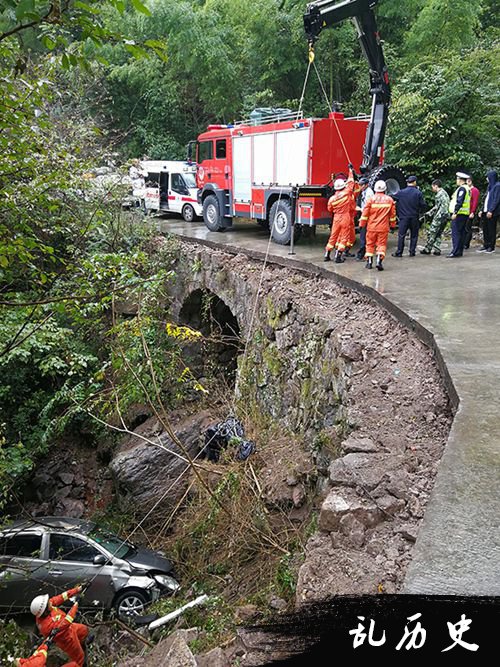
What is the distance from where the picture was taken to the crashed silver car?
6426mm

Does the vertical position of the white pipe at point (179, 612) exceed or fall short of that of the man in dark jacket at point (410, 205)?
it falls short

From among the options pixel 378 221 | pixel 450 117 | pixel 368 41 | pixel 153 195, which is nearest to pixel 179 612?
pixel 378 221

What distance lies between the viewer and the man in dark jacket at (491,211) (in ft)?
32.4

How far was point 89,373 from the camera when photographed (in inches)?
378

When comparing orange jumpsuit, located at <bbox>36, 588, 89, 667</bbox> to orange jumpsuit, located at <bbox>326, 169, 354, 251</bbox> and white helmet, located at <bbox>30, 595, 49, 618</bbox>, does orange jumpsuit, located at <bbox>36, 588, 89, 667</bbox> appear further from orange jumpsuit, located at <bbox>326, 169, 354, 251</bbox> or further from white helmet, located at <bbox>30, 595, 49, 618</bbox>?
orange jumpsuit, located at <bbox>326, 169, 354, 251</bbox>

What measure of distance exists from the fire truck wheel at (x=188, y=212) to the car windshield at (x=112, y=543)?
1151cm

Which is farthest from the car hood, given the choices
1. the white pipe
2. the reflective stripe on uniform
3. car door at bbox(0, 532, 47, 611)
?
the reflective stripe on uniform

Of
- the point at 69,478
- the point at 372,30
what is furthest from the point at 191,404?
the point at 372,30

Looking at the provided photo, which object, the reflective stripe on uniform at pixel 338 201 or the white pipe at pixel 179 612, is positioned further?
the reflective stripe on uniform at pixel 338 201

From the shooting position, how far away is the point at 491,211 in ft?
32.6

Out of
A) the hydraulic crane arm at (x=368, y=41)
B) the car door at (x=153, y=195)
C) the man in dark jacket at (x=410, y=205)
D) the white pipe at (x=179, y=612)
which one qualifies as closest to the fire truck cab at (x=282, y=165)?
the hydraulic crane arm at (x=368, y=41)

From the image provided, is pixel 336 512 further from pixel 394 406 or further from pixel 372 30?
pixel 372 30

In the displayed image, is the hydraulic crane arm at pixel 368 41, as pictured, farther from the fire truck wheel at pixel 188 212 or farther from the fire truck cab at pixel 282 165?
the fire truck wheel at pixel 188 212

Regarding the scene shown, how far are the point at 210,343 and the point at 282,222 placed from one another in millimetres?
2866
